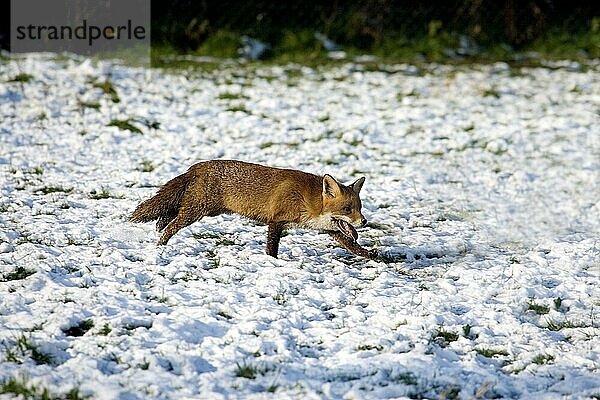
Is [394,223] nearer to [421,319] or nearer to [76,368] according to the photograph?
[421,319]

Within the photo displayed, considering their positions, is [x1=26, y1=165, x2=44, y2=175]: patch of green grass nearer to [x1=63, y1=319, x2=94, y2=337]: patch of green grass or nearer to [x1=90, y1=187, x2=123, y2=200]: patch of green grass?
[x1=90, y1=187, x2=123, y2=200]: patch of green grass

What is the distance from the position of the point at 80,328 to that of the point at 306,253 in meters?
3.06

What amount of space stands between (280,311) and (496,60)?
15143 millimetres

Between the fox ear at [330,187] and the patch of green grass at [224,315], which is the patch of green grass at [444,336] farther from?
the fox ear at [330,187]

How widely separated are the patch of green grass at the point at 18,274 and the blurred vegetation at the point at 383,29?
13253 mm

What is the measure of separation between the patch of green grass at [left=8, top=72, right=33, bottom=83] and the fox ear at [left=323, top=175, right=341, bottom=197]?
10247mm

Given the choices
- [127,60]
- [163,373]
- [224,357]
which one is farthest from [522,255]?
[127,60]

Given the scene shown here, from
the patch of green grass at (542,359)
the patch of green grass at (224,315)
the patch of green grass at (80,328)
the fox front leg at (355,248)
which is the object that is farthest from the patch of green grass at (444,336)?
the patch of green grass at (80,328)

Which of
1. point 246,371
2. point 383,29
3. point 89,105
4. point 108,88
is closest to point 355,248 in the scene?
point 246,371

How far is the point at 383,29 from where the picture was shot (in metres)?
20.5

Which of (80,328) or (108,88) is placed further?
(108,88)

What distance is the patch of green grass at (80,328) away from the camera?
558 centimetres

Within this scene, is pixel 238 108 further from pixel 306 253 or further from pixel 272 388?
pixel 272 388

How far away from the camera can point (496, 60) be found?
63.4ft
